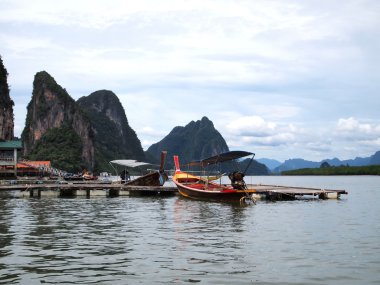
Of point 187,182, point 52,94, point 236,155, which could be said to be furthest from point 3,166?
point 52,94

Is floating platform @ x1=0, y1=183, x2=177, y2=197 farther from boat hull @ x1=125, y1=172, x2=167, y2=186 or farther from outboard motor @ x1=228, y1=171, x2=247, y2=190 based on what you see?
outboard motor @ x1=228, y1=171, x2=247, y2=190

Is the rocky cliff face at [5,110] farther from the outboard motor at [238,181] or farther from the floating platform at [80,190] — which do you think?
the outboard motor at [238,181]

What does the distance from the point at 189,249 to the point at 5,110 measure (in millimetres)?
118412

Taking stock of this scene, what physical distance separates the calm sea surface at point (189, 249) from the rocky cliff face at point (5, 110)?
97343 mm

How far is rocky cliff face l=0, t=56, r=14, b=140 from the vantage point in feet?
405

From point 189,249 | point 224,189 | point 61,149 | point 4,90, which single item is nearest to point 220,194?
point 224,189

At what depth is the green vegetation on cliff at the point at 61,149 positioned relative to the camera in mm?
160500

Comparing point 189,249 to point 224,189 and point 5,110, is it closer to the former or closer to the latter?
point 224,189

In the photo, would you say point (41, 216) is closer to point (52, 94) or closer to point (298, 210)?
point (298, 210)

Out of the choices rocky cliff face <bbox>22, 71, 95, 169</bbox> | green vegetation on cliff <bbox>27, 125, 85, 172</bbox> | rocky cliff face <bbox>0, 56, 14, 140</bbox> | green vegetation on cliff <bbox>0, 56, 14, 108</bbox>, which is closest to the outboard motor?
rocky cliff face <bbox>0, 56, 14, 140</bbox>

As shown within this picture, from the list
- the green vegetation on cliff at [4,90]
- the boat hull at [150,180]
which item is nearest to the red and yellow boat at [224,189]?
the boat hull at [150,180]

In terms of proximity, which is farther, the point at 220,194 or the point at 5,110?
the point at 5,110

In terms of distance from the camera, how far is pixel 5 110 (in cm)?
12656

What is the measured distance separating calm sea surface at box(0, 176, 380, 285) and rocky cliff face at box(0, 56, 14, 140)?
97.3 m
